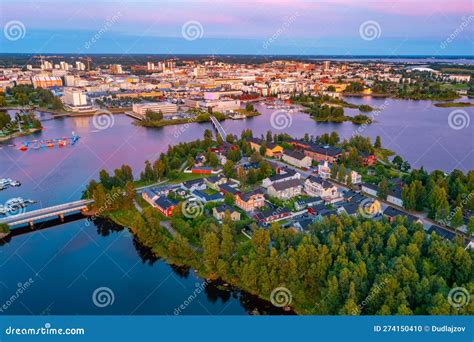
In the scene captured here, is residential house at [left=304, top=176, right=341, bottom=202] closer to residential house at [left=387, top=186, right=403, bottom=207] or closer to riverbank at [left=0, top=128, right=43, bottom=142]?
residential house at [left=387, top=186, right=403, bottom=207]

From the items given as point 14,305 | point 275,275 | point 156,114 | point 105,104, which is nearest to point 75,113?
point 105,104

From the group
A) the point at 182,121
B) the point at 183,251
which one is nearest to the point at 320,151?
the point at 183,251

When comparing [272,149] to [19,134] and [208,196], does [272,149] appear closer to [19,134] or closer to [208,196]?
[208,196]

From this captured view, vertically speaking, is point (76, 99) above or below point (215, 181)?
above

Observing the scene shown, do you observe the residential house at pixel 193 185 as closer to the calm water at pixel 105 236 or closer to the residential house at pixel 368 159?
the calm water at pixel 105 236

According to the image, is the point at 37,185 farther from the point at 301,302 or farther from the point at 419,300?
the point at 419,300

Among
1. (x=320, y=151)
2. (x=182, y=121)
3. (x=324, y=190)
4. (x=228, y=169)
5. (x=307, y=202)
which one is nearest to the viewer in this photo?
(x=307, y=202)

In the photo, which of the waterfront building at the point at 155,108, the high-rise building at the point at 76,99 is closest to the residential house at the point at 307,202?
the waterfront building at the point at 155,108
